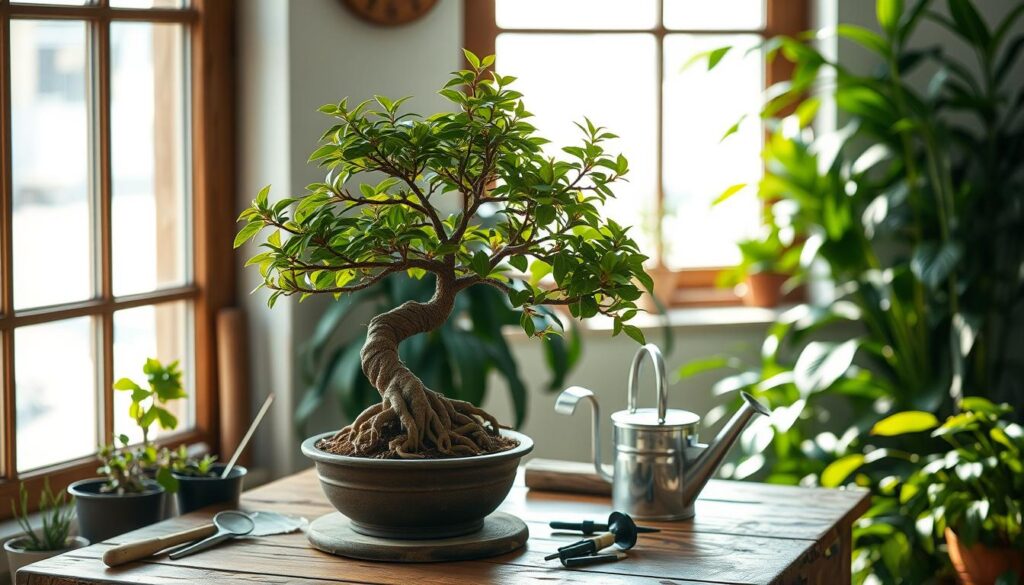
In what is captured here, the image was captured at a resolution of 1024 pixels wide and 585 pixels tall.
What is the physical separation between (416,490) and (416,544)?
9 cm

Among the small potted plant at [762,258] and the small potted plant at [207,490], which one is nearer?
the small potted plant at [207,490]

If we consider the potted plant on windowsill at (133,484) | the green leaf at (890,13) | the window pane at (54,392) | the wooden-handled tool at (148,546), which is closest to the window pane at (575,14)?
the green leaf at (890,13)

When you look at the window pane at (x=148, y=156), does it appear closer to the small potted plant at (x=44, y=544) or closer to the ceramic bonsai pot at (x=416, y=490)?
the small potted plant at (x=44, y=544)

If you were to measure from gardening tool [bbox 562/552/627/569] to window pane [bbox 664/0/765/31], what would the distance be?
2411 millimetres

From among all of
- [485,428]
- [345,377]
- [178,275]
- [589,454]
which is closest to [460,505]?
[485,428]

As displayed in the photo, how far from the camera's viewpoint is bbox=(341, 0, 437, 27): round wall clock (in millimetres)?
3281

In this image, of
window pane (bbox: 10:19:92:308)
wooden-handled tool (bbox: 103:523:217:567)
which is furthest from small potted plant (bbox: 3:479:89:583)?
window pane (bbox: 10:19:92:308)

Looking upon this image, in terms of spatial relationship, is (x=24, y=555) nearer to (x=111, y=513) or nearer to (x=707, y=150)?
(x=111, y=513)

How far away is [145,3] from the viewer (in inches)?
119

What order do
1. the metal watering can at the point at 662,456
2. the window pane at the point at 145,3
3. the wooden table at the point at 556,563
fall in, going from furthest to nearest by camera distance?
the window pane at the point at 145,3 → the metal watering can at the point at 662,456 → the wooden table at the point at 556,563

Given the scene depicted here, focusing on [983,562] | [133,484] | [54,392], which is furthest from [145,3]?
[983,562]

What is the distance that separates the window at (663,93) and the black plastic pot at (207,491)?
6.18ft

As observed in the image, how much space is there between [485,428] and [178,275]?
4.73ft

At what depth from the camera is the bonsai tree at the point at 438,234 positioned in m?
1.82
